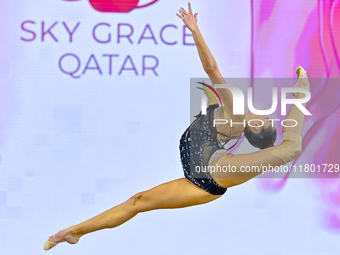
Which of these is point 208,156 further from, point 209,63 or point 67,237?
point 67,237

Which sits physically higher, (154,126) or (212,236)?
(154,126)

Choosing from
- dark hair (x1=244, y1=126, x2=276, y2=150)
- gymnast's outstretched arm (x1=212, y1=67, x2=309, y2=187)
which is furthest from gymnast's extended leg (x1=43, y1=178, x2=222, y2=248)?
dark hair (x1=244, y1=126, x2=276, y2=150)

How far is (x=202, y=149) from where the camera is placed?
6.45 feet

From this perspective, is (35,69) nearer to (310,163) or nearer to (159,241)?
(159,241)

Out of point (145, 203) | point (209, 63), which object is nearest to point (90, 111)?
point (145, 203)

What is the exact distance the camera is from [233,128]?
1938mm

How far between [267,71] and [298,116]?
57 centimetres

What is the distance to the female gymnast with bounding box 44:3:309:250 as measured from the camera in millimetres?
1854

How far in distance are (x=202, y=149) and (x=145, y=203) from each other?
1.43 ft

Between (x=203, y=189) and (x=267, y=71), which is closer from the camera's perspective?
(x=203, y=189)

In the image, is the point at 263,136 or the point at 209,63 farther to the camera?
the point at 263,136

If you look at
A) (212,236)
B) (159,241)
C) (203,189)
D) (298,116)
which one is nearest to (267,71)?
(298,116)

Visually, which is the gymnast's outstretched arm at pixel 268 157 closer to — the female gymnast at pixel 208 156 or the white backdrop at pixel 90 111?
the female gymnast at pixel 208 156

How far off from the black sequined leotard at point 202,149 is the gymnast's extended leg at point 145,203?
0.07m
